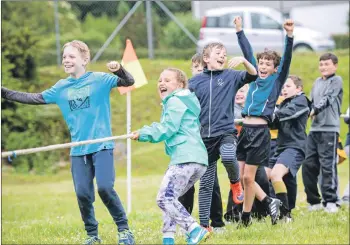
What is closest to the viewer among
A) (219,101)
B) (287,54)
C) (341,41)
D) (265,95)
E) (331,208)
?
(219,101)

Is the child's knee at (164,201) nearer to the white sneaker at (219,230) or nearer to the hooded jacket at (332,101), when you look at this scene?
the white sneaker at (219,230)

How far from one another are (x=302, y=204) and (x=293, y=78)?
289cm

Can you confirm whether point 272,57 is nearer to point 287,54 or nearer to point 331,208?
point 287,54

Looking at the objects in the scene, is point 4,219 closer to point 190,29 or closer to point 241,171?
point 241,171

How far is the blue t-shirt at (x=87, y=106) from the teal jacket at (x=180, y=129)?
2.34 feet

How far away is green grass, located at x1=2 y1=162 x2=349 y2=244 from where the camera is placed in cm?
820

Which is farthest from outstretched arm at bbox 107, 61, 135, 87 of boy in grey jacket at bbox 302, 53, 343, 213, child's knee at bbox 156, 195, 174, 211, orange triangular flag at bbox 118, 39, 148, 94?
boy in grey jacket at bbox 302, 53, 343, 213

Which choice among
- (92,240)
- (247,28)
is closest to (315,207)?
(92,240)

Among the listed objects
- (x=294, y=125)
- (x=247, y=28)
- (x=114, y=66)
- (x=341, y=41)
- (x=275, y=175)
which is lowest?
(x=275, y=175)

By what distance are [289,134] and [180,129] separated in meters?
2.84

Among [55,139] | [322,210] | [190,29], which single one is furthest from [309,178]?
[190,29]

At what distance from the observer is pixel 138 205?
48.5 ft

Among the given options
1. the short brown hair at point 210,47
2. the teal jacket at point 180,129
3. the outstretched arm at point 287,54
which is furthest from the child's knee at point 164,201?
the outstretched arm at point 287,54

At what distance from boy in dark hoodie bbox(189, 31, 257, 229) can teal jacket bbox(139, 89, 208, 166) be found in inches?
26.2
